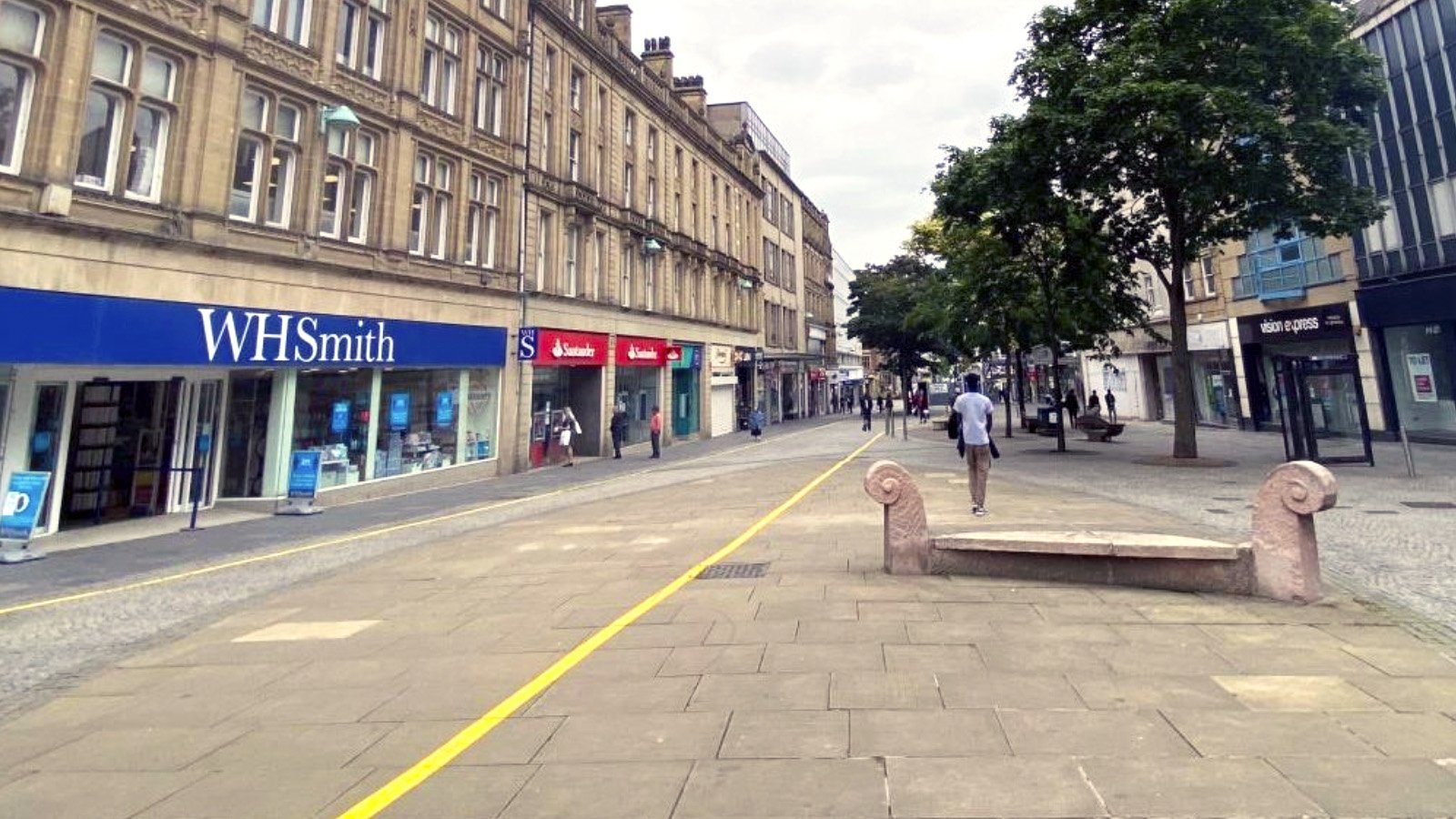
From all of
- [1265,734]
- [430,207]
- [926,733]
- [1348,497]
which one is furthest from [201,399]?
[1348,497]

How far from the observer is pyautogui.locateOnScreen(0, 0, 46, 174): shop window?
403 inches

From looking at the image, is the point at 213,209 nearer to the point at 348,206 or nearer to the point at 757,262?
the point at 348,206

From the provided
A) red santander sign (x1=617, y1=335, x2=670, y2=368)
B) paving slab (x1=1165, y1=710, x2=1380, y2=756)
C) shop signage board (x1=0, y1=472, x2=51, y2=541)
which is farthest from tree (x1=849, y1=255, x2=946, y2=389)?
paving slab (x1=1165, y1=710, x2=1380, y2=756)

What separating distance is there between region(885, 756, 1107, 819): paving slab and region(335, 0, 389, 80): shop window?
18.7 m

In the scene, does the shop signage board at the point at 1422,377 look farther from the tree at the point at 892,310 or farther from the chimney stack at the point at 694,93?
the tree at the point at 892,310

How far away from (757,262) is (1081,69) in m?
30.7

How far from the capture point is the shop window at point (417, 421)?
1695cm

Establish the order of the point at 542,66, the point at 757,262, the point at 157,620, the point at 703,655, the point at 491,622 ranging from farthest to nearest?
the point at 757,262 < the point at 542,66 < the point at 157,620 < the point at 491,622 < the point at 703,655

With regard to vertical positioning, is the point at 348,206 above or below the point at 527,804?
above

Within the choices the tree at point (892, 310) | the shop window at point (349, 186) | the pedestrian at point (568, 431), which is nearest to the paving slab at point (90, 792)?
the shop window at point (349, 186)

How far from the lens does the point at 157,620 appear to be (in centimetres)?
667

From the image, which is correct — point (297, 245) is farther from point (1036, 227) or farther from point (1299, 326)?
point (1299, 326)

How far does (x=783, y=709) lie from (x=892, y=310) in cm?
5697

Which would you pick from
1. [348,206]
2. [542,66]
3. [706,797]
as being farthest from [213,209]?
[706,797]
